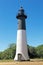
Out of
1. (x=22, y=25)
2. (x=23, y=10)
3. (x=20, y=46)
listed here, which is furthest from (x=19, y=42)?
(x=23, y=10)

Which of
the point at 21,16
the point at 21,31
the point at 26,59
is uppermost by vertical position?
the point at 21,16

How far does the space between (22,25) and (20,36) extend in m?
2.41

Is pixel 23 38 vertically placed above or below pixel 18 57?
above

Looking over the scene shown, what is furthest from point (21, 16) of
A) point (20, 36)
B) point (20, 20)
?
point (20, 36)

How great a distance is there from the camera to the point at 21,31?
1738 inches

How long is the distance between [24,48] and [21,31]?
3704 millimetres

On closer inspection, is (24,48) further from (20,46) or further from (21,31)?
(21,31)

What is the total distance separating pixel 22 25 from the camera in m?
44.3

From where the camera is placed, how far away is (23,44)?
44125 mm

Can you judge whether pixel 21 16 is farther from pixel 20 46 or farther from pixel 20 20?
pixel 20 46

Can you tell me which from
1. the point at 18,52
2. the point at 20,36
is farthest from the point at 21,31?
the point at 18,52

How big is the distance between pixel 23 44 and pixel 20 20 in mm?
5306

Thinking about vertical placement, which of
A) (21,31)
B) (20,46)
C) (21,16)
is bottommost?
(20,46)

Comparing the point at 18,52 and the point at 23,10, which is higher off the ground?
the point at 23,10
